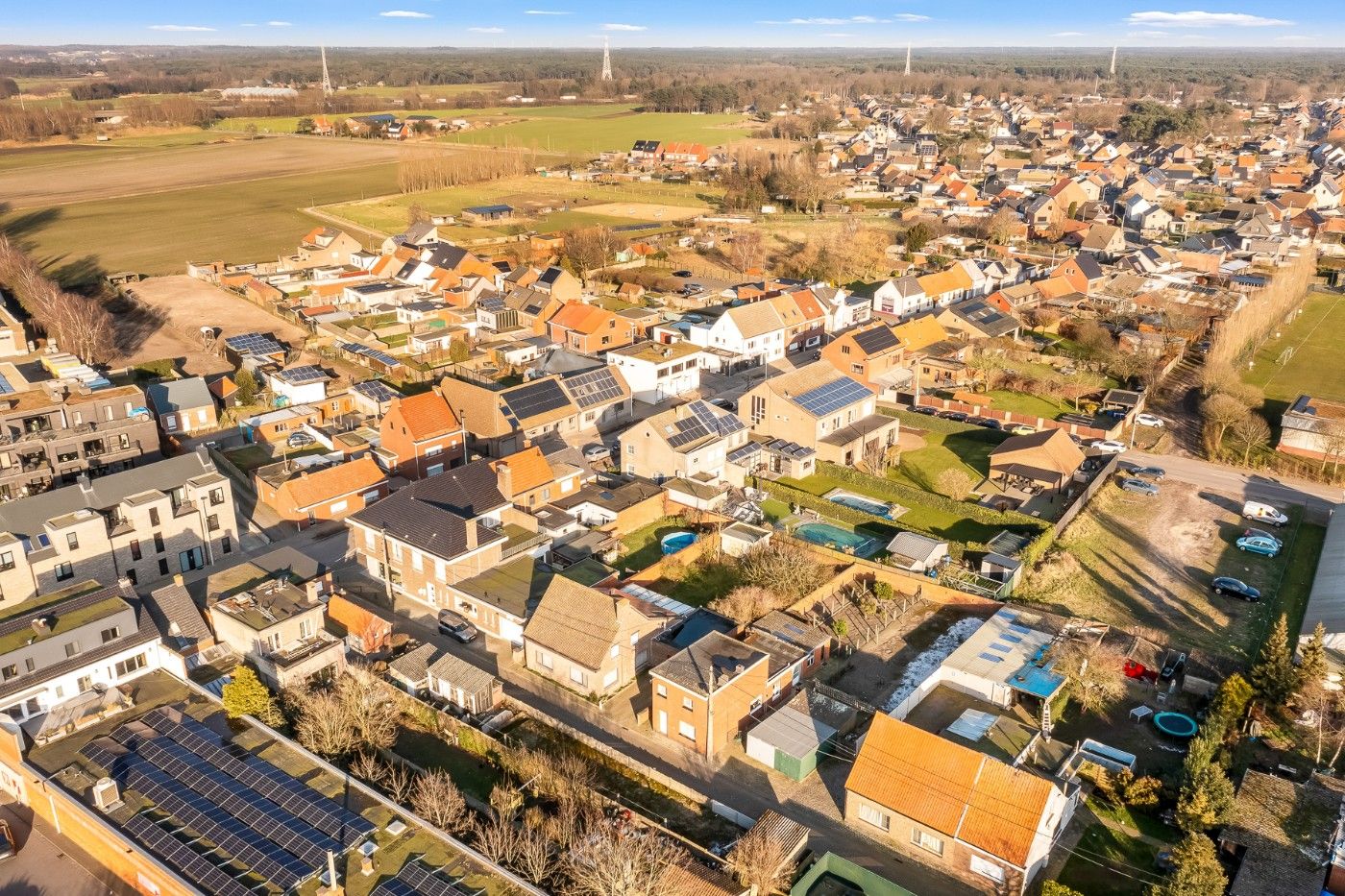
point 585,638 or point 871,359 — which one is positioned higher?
point 871,359

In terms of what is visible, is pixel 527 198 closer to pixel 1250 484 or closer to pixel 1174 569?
pixel 1250 484

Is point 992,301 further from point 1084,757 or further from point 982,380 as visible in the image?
point 1084,757

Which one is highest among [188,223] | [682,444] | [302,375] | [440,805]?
[188,223]

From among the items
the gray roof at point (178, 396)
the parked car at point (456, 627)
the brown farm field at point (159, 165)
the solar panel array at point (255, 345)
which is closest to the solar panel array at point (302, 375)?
the gray roof at point (178, 396)

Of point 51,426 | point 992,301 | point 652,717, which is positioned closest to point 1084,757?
point 652,717

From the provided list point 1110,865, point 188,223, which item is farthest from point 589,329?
point 188,223

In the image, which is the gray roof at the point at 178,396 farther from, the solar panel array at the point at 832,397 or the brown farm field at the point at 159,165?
the brown farm field at the point at 159,165
